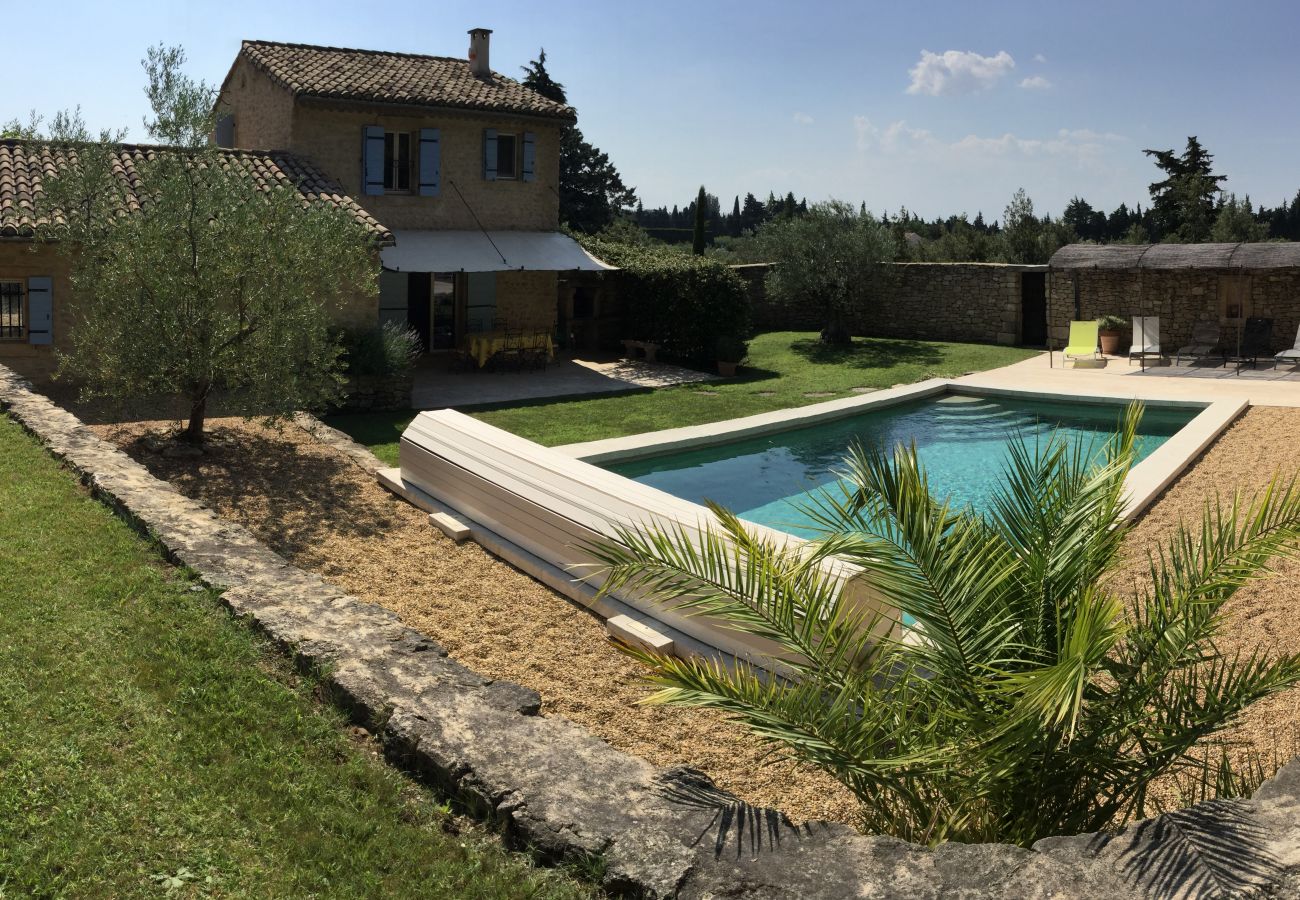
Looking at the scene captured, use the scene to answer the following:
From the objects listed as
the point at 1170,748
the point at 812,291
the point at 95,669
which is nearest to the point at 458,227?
the point at 812,291

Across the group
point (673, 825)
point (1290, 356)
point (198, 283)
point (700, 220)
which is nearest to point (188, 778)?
point (673, 825)

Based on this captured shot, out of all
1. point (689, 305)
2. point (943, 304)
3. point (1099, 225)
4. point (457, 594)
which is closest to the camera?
point (457, 594)

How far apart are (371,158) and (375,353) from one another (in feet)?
23.6

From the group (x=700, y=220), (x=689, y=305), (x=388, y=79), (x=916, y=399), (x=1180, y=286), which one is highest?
(x=700, y=220)

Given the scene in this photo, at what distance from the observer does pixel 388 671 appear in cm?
606

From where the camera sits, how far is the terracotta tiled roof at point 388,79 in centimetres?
2395

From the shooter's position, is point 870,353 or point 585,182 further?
point 585,182

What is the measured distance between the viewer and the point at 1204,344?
27000 mm

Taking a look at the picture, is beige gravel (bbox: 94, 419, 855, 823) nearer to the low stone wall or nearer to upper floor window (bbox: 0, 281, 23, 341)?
the low stone wall

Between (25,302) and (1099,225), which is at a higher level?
(1099,225)

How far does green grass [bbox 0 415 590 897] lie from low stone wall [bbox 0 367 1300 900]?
0.58ft

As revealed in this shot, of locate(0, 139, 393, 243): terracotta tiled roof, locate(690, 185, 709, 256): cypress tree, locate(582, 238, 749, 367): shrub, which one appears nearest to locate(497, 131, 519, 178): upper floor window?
locate(582, 238, 749, 367): shrub

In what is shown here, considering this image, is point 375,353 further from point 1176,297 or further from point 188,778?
point 1176,297

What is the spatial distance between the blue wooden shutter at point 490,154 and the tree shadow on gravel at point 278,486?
12497 mm
